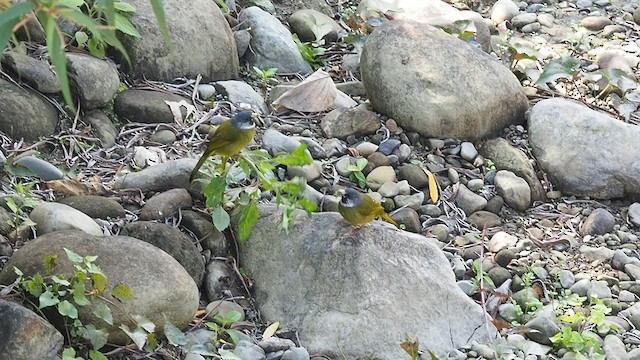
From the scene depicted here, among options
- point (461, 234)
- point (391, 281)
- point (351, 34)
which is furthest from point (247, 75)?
point (391, 281)

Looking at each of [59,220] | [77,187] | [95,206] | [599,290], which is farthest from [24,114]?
[599,290]

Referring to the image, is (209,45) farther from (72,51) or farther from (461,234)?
(461,234)

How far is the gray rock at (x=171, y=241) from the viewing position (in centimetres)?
369

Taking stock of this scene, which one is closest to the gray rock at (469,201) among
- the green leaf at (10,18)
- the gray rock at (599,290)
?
the gray rock at (599,290)

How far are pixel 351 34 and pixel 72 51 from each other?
6.14 ft

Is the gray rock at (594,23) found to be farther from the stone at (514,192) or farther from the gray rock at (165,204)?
the gray rock at (165,204)

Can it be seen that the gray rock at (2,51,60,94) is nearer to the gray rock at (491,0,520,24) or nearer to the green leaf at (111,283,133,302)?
the green leaf at (111,283,133,302)

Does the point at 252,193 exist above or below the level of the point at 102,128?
above

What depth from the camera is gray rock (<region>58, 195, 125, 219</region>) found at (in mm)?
3816

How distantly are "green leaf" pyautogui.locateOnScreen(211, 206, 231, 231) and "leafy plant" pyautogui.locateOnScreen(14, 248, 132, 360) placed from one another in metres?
0.64

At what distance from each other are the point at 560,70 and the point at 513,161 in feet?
3.09

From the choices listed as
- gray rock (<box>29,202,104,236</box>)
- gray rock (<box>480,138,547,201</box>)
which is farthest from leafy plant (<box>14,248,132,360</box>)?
gray rock (<box>480,138,547,201</box>)

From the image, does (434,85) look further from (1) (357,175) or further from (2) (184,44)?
(2) (184,44)

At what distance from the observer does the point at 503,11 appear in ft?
21.5
